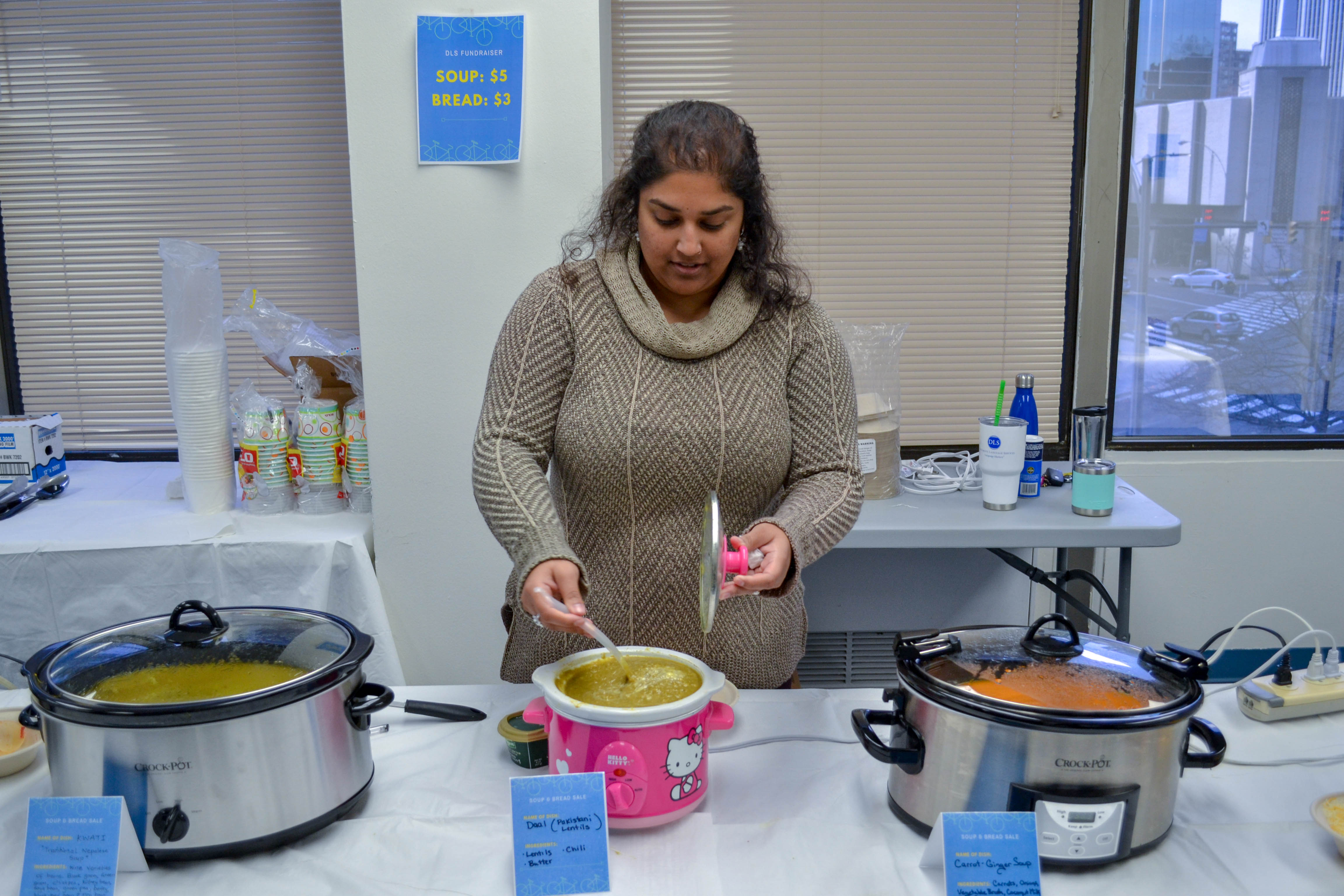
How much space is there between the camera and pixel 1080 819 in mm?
868

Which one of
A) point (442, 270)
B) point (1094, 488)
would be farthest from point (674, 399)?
point (1094, 488)

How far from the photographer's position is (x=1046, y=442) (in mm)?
2766

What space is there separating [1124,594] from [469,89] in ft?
5.86

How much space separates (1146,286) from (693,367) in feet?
6.31

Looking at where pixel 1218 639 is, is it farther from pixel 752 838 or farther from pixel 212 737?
pixel 212 737

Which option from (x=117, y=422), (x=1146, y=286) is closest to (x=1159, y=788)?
(x=1146, y=286)

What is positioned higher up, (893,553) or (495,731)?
(495,731)

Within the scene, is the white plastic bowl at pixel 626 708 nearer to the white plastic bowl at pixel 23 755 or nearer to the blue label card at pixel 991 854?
the blue label card at pixel 991 854

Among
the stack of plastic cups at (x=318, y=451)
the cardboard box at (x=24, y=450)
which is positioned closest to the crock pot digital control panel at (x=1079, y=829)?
the stack of plastic cups at (x=318, y=451)

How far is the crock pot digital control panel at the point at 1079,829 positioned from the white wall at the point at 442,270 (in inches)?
56.3

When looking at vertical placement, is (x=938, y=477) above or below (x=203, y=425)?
below

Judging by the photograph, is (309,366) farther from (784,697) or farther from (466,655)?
(784,697)

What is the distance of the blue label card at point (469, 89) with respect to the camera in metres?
1.99

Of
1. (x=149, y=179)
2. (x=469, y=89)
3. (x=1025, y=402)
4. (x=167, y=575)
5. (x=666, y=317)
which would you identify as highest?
(x=469, y=89)
